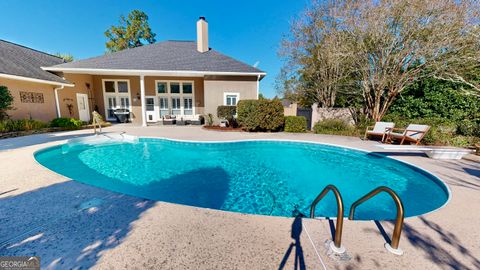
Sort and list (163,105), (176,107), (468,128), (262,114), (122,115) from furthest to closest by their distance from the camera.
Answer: (176,107) → (163,105) → (122,115) → (262,114) → (468,128)

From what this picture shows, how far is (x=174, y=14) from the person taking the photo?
17.5 metres

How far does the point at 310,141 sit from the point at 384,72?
5199 millimetres

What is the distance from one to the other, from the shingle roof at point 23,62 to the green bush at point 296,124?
14.4 m

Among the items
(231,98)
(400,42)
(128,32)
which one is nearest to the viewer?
(400,42)

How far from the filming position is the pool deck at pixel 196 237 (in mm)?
1799

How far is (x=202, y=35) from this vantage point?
14.2 metres

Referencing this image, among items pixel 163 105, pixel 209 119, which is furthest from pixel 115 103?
pixel 209 119

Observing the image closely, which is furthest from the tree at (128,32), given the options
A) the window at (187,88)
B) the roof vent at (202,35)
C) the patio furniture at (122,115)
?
the window at (187,88)

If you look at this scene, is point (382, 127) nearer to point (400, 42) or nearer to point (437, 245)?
point (400, 42)

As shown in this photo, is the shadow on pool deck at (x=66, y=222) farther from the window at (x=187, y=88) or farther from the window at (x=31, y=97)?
the window at (x=187, y=88)

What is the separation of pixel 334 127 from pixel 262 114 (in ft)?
14.7

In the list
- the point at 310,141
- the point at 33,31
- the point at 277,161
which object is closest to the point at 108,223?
the point at 277,161

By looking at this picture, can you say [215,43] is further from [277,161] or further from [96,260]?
[96,260]

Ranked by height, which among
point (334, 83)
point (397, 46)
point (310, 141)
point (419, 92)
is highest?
point (397, 46)
